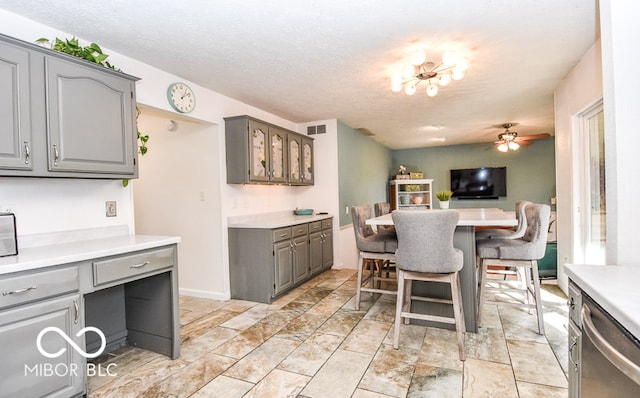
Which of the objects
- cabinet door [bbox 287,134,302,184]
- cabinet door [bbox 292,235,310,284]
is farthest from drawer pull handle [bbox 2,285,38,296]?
cabinet door [bbox 287,134,302,184]

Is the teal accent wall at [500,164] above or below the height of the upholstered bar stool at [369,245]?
above

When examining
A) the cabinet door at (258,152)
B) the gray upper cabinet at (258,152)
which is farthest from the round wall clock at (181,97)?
the cabinet door at (258,152)

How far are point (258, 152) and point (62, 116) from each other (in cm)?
205

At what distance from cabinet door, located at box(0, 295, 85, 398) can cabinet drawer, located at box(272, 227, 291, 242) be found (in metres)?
2.02

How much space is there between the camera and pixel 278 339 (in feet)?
8.82

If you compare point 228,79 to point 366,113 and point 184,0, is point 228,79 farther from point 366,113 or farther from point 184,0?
point 366,113

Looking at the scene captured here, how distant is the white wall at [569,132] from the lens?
2.90 metres

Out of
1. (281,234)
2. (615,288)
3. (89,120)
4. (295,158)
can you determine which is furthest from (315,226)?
(615,288)

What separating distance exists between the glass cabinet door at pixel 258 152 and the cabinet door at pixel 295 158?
58 centimetres

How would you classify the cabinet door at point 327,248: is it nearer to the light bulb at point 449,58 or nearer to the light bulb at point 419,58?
the light bulb at point 419,58

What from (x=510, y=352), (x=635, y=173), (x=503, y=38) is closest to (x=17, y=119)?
(x=635, y=173)

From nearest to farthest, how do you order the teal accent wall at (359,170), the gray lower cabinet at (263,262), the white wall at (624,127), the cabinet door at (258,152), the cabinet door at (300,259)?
1. the white wall at (624,127)
2. the gray lower cabinet at (263,262)
3. the cabinet door at (258,152)
4. the cabinet door at (300,259)
5. the teal accent wall at (359,170)

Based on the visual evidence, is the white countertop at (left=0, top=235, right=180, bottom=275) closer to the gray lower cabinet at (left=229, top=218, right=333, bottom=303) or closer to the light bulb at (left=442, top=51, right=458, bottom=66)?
the gray lower cabinet at (left=229, top=218, right=333, bottom=303)

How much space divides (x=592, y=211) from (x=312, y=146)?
3.55 meters
